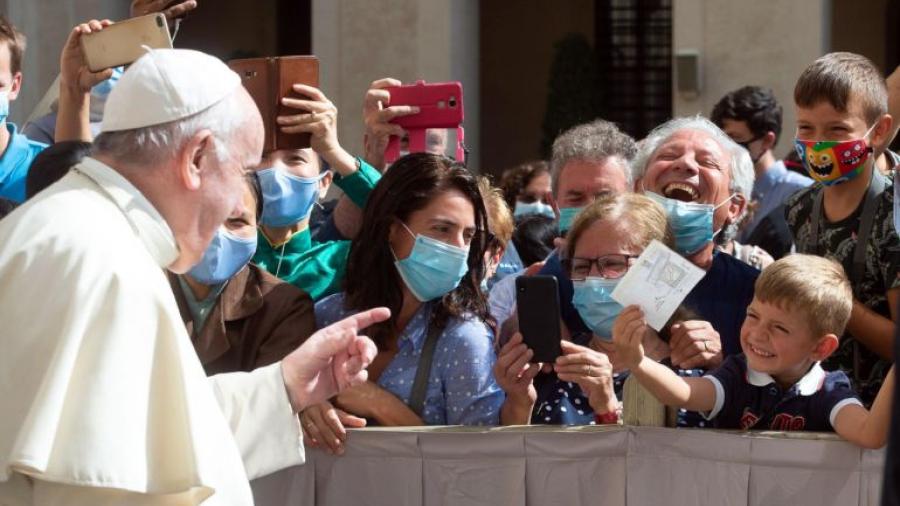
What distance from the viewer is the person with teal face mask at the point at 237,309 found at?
4.43m

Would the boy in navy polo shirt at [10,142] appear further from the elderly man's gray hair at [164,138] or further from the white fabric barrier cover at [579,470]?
the elderly man's gray hair at [164,138]

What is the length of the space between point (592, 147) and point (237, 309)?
67.2 inches

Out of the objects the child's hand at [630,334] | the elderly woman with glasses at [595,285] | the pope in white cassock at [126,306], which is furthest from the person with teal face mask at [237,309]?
the pope in white cassock at [126,306]

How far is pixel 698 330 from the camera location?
4.36 m

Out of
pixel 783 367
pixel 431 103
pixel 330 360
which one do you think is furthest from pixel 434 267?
pixel 783 367

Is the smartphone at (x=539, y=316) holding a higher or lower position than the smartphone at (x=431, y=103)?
lower

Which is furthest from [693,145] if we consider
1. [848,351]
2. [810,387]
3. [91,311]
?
[91,311]

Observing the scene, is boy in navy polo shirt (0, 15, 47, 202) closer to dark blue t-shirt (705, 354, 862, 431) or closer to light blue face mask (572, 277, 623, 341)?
light blue face mask (572, 277, 623, 341)

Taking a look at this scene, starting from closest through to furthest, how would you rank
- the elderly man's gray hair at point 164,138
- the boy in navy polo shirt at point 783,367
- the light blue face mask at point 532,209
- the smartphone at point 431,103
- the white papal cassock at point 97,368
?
1. the white papal cassock at point 97,368
2. the elderly man's gray hair at point 164,138
3. the boy in navy polo shirt at point 783,367
4. the smartphone at point 431,103
5. the light blue face mask at point 532,209

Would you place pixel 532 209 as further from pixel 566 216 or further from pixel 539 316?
pixel 539 316

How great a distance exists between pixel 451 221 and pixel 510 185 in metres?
4.01

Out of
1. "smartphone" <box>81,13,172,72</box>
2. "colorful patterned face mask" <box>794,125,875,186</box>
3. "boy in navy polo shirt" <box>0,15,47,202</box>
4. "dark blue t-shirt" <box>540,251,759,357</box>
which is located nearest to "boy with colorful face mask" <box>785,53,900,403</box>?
"colorful patterned face mask" <box>794,125,875,186</box>

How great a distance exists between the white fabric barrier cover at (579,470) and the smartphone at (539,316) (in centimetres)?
22

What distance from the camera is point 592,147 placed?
5.62 metres
